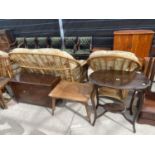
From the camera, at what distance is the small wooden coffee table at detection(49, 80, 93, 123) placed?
6.78 ft

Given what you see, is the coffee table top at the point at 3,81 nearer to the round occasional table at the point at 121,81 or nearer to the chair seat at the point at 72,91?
the chair seat at the point at 72,91

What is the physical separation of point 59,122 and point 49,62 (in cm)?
95

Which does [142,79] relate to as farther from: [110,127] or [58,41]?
[58,41]

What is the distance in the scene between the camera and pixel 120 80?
1.77 metres

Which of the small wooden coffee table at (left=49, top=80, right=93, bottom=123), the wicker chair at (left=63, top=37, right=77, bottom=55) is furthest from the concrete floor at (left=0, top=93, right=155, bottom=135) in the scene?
the wicker chair at (left=63, top=37, right=77, bottom=55)

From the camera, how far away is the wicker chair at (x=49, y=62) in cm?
222

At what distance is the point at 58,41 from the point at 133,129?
3710 millimetres

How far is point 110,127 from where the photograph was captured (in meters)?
2.11

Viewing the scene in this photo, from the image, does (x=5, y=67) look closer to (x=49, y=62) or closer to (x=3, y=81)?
(x=3, y=81)

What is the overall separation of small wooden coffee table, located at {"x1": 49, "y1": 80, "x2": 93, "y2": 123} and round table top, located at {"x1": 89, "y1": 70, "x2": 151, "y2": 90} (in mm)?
336

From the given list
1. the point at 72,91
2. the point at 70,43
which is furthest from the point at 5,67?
the point at 70,43

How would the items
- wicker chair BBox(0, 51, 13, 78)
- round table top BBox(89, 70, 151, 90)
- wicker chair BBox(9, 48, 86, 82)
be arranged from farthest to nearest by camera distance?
1. wicker chair BBox(0, 51, 13, 78)
2. wicker chair BBox(9, 48, 86, 82)
3. round table top BBox(89, 70, 151, 90)

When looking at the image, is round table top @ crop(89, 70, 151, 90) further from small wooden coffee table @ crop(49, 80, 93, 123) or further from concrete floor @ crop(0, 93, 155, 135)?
concrete floor @ crop(0, 93, 155, 135)
